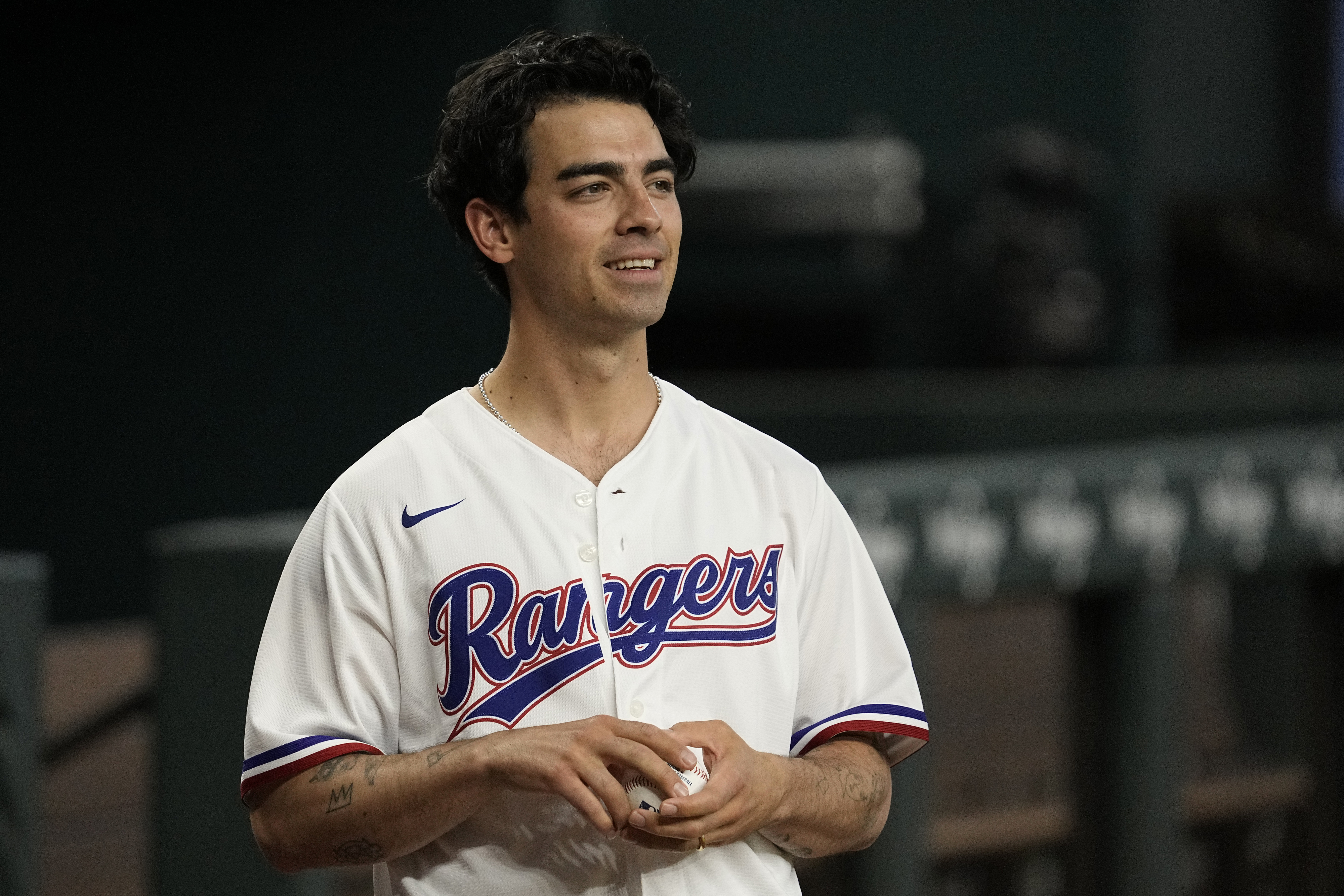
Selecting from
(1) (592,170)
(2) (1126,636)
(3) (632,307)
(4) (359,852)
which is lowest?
(2) (1126,636)

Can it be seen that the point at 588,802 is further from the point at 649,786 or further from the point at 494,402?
the point at 494,402

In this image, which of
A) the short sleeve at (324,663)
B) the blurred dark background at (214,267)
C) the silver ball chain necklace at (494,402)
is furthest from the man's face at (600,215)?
the blurred dark background at (214,267)

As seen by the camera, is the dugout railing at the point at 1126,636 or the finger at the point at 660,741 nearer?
the finger at the point at 660,741

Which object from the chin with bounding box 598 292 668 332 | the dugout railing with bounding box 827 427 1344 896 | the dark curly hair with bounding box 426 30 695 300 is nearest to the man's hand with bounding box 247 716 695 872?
the chin with bounding box 598 292 668 332

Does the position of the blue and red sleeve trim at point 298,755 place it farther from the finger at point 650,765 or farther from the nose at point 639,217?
the nose at point 639,217

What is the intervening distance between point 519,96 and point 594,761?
0.54 metres

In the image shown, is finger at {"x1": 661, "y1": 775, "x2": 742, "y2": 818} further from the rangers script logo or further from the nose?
the nose

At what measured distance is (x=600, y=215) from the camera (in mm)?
1380

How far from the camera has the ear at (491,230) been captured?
1.43 metres

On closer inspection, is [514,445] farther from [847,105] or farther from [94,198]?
[847,105]

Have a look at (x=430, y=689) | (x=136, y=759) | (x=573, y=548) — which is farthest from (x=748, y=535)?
(x=136, y=759)

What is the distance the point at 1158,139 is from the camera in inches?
374

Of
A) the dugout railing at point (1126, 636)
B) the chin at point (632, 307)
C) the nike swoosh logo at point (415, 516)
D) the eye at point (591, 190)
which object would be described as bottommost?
the dugout railing at point (1126, 636)

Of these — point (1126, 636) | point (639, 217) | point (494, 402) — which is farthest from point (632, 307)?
point (1126, 636)
